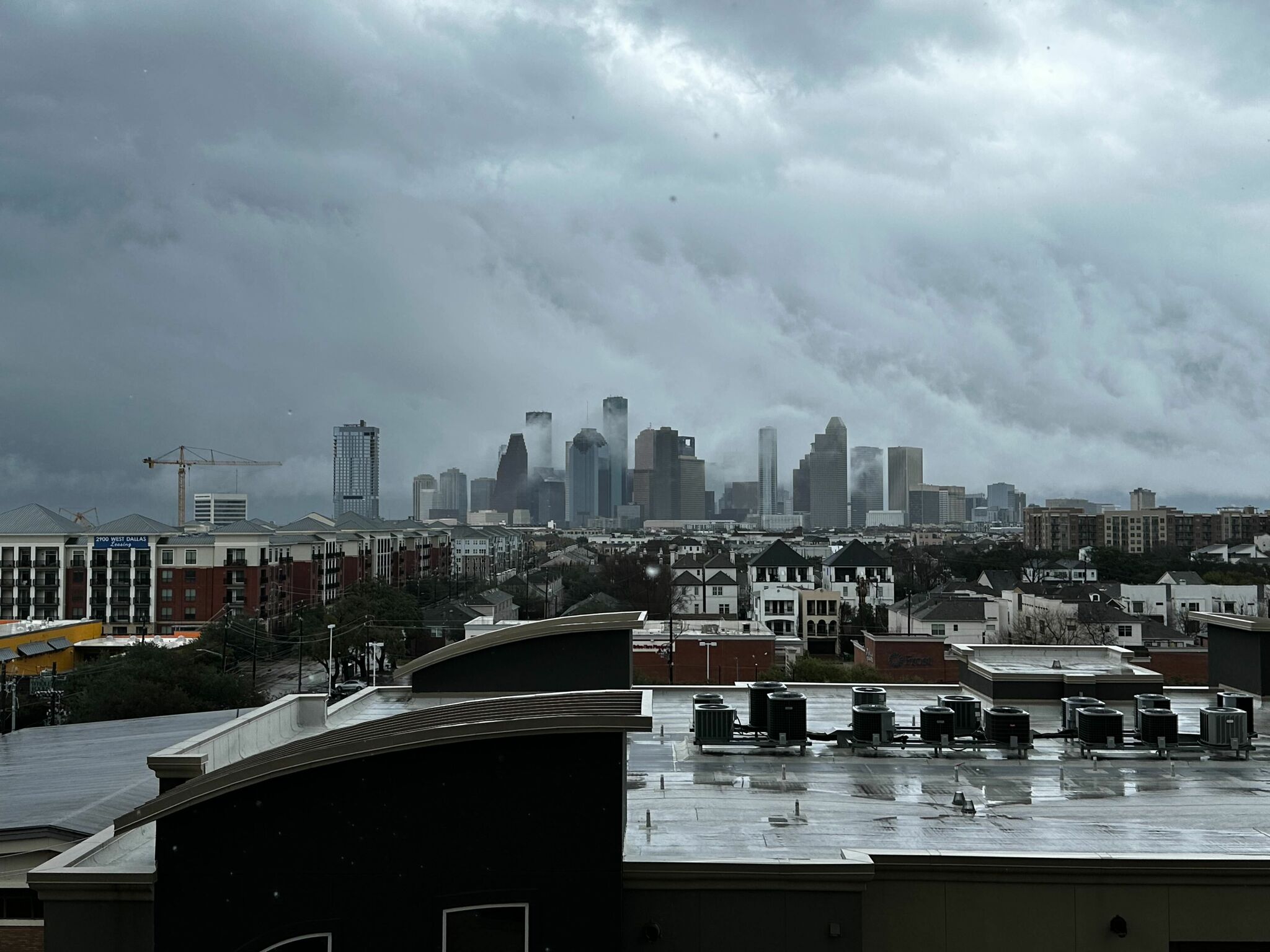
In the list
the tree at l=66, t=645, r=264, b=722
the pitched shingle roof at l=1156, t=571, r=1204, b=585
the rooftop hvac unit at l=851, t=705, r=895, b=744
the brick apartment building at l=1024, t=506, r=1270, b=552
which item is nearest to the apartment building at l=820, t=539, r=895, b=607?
the pitched shingle roof at l=1156, t=571, r=1204, b=585

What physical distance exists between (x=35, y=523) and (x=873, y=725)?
81.4 meters

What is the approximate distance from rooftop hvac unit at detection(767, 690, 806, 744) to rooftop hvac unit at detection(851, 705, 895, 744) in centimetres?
64

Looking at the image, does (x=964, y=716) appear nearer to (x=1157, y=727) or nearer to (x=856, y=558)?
Answer: (x=1157, y=727)

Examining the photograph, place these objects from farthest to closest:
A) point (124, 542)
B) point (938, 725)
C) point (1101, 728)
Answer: point (124, 542) → point (938, 725) → point (1101, 728)

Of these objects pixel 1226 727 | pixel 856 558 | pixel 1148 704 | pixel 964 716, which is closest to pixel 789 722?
pixel 964 716

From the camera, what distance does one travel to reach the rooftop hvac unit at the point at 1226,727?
1066cm

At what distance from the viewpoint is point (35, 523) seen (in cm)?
7481

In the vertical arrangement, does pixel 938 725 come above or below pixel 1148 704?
below

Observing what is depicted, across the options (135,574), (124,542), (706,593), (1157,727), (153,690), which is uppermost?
(1157,727)

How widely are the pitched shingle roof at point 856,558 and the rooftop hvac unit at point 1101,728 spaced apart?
77902 millimetres

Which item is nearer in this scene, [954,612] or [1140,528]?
[954,612]

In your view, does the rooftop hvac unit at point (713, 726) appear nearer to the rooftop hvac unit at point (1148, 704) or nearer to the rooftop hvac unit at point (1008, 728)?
the rooftop hvac unit at point (1008, 728)

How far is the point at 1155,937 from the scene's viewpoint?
690cm

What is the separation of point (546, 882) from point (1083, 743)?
288 inches
